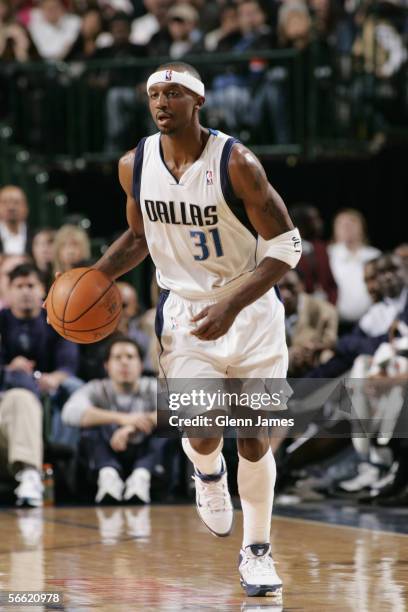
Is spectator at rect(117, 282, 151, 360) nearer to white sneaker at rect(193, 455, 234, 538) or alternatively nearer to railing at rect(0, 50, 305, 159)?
railing at rect(0, 50, 305, 159)

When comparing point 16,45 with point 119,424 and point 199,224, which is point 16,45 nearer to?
point 119,424

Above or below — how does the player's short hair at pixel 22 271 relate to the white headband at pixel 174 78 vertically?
below

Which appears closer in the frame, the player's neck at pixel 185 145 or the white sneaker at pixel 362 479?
the player's neck at pixel 185 145

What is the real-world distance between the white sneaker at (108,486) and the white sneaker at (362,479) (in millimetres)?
1606

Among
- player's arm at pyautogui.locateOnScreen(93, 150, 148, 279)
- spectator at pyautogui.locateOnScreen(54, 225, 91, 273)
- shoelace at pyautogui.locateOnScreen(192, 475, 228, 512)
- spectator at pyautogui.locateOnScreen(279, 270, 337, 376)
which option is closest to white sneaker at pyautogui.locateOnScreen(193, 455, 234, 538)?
shoelace at pyautogui.locateOnScreen(192, 475, 228, 512)

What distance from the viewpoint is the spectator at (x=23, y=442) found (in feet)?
30.3

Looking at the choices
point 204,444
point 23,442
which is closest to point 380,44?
point 23,442

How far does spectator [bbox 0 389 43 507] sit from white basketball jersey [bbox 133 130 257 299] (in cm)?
376

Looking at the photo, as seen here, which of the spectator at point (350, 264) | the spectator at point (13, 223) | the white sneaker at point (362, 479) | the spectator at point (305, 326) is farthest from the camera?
the spectator at point (350, 264)

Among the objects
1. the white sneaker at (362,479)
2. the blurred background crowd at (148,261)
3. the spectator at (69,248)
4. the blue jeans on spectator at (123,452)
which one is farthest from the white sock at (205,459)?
the spectator at (69,248)

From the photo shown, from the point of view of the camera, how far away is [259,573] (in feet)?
18.2

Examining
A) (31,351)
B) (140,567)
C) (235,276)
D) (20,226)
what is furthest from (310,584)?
(20,226)

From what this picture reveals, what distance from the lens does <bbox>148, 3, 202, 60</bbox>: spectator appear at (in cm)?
1321

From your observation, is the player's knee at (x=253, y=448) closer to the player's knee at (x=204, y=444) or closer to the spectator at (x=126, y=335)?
the player's knee at (x=204, y=444)
